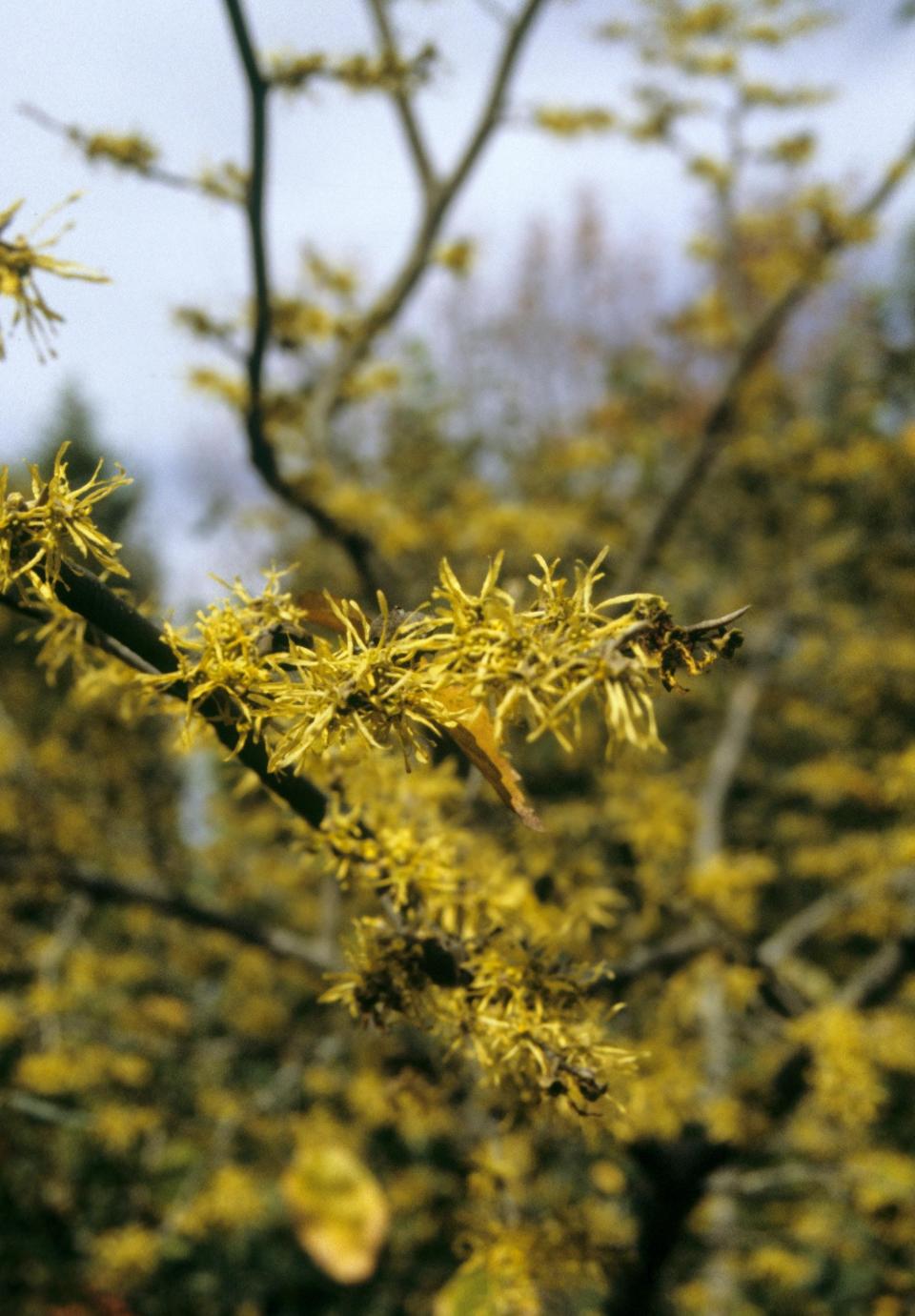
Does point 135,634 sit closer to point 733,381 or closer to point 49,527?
point 49,527

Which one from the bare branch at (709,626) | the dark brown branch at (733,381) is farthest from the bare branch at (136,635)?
the dark brown branch at (733,381)

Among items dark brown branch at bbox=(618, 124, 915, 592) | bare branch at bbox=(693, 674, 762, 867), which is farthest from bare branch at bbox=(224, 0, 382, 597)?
bare branch at bbox=(693, 674, 762, 867)

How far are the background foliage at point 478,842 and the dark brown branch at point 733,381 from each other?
28 millimetres

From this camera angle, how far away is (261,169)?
2.29 meters

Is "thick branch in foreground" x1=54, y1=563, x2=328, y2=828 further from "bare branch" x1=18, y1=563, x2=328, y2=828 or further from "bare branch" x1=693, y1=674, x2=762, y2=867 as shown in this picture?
"bare branch" x1=693, y1=674, x2=762, y2=867

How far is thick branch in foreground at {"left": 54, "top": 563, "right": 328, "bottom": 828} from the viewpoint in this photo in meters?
0.86

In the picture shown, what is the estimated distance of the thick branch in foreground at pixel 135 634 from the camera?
2.84 feet

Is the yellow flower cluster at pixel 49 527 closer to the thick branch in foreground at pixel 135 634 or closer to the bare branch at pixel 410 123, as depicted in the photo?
the thick branch in foreground at pixel 135 634

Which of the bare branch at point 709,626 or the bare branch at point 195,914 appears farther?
the bare branch at point 195,914

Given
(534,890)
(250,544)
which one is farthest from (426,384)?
(534,890)

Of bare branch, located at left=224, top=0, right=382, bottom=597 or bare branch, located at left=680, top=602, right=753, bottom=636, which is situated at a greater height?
bare branch, located at left=224, top=0, right=382, bottom=597

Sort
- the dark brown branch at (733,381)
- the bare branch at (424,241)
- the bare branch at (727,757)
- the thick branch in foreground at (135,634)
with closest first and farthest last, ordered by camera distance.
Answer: the thick branch in foreground at (135,634) < the bare branch at (424,241) < the dark brown branch at (733,381) < the bare branch at (727,757)

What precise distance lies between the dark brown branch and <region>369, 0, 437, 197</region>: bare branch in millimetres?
2042

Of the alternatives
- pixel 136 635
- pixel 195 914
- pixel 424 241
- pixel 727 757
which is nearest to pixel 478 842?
pixel 136 635
